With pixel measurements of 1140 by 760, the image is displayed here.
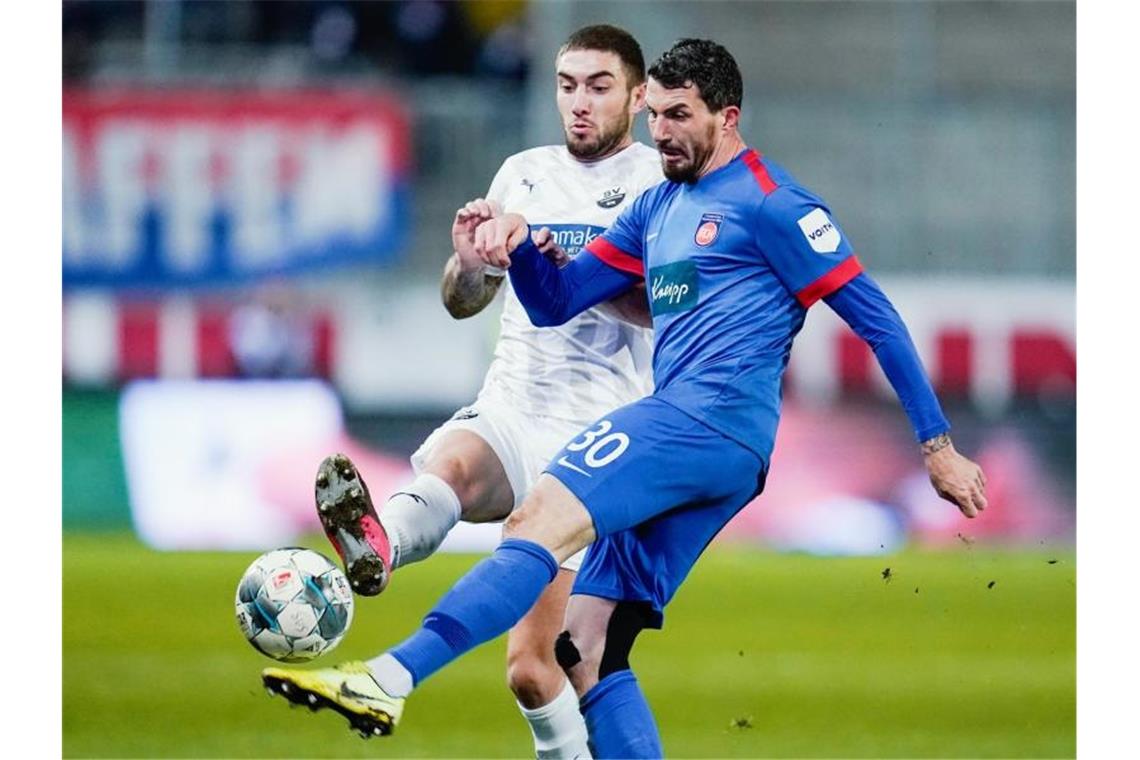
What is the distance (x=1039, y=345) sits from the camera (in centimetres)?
904

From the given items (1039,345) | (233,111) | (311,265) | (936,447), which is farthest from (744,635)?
(936,447)

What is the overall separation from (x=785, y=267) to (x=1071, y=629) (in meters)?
3.66

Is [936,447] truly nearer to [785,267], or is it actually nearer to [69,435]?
[785,267]

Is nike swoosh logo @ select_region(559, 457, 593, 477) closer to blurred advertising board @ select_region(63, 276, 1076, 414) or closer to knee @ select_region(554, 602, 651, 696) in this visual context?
knee @ select_region(554, 602, 651, 696)

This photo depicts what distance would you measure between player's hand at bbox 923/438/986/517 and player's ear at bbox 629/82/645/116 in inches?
55.1

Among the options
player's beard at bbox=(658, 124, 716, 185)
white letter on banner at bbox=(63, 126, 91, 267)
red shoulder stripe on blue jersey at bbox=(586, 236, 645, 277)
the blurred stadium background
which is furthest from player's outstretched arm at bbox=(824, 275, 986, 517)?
white letter on banner at bbox=(63, 126, 91, 267)

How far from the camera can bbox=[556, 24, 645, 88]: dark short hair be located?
458cm

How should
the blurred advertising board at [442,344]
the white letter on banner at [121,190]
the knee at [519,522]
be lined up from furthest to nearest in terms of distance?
1. the white letter on banner at [121,190]
2. the blurred advertising board at [442,344]
3. the knee at [519,522]

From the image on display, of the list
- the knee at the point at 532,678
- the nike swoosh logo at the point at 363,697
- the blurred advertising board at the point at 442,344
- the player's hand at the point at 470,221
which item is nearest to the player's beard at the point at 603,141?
the player's hand at the point at 470,221

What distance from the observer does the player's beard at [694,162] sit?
4062 mm

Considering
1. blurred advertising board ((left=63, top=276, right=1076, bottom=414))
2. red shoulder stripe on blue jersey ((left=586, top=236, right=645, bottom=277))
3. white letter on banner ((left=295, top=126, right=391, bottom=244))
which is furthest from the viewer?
white letter on banner ((left=295, top=126, right=391, bottom=244))

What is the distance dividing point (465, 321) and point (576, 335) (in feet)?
18.2

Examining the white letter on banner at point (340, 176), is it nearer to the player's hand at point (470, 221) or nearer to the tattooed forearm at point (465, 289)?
the tattooed forearm at point (465, 289)

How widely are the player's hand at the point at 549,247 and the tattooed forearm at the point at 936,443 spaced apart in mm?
1077
